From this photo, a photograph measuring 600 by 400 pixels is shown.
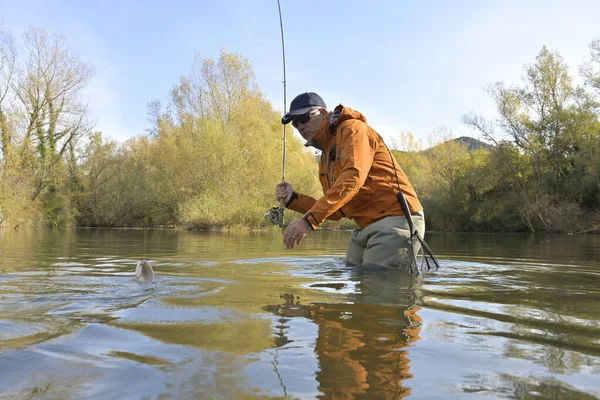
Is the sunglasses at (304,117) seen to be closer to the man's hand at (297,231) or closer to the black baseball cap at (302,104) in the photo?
the black baseball cap at (302,104)

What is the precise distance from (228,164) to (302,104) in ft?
79.0

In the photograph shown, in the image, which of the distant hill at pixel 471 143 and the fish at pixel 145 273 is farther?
the distant hill at pixel 471 143

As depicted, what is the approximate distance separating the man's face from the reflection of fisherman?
6.14 ft

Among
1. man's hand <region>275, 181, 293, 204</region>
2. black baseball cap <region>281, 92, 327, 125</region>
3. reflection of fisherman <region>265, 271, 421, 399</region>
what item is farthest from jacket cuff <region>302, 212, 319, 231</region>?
man's hand <region>275, 181, 293, 204</region>

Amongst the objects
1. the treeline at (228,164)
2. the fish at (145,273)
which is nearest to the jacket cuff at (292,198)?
Answer: the fish at (145,273)

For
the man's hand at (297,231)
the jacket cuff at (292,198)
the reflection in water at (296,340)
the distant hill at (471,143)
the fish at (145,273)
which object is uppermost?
the distant hill at (471,143)

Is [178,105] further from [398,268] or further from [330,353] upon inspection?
[330,353]

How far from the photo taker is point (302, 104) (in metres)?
4.63

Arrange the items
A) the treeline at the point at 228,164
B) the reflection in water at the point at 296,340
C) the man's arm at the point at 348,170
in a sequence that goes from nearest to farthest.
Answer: the reflection in water at the point at 296,340, the man's arm at the point at 348,170, the treeline at the point at 228,164

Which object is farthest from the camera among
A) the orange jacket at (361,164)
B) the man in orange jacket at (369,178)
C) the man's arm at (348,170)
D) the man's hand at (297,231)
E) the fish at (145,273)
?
the man in orange jacket at (369,178)

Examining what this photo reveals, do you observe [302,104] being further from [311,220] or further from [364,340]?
[364,340]

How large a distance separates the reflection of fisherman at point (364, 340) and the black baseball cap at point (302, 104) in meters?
1.89

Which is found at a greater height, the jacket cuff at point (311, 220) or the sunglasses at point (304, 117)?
the sunglasses at point (304, 117)

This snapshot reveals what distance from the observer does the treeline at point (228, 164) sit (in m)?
27.1
